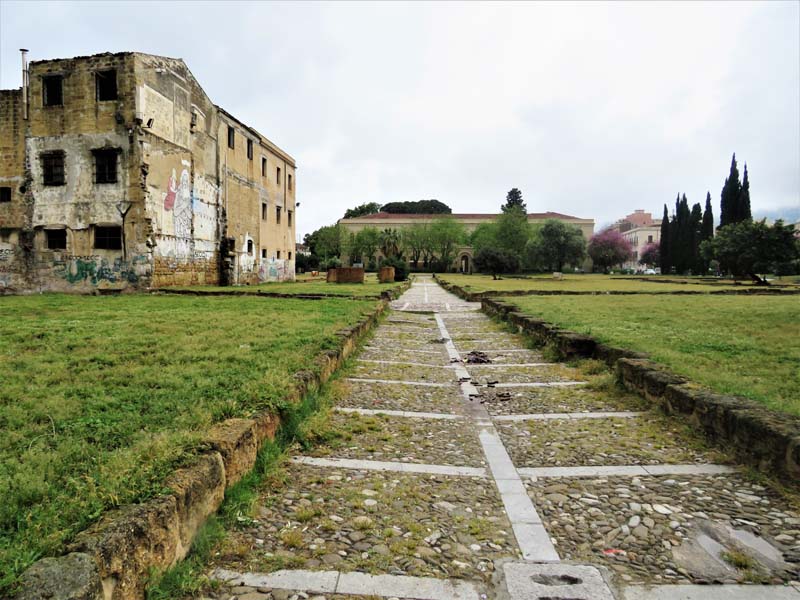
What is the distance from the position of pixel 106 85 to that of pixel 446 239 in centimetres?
5613

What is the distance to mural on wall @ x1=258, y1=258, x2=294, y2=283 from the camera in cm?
2787

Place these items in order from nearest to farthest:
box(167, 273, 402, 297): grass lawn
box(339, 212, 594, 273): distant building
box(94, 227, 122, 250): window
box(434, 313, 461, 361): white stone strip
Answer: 1. box(434, 313, 461, 361): white stone strip
2. box(167, 273, 402, 297): grass lawn
3. box(94, 227, 122, 250): window
4. box(339, 212, 594, 273): distant building

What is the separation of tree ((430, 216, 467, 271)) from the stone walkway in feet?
220

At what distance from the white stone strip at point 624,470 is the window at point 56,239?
20.6 meters

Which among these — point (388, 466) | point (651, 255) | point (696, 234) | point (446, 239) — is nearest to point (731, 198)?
point (696, 234)

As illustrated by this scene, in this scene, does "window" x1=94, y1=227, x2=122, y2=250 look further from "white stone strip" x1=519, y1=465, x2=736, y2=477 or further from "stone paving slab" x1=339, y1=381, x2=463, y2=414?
"white stone strip" x1=519, y1=465, x2=736, y2=477

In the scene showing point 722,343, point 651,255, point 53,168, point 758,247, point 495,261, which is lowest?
point 722,343

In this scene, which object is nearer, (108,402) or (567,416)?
(108,402)

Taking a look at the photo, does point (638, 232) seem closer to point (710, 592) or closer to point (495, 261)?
point (495, 261)

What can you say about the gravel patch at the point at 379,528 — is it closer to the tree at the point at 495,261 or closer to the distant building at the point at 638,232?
the tree at the point at 495,261

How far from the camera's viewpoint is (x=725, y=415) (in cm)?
367

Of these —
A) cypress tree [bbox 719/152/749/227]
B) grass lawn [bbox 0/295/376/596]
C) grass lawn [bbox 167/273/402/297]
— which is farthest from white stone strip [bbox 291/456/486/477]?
cypress tree [bbox 719/152/749/227]

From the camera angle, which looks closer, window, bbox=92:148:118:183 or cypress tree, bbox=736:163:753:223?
window, bbox=92:148:118:183

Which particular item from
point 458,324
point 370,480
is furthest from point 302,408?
point 458,324
